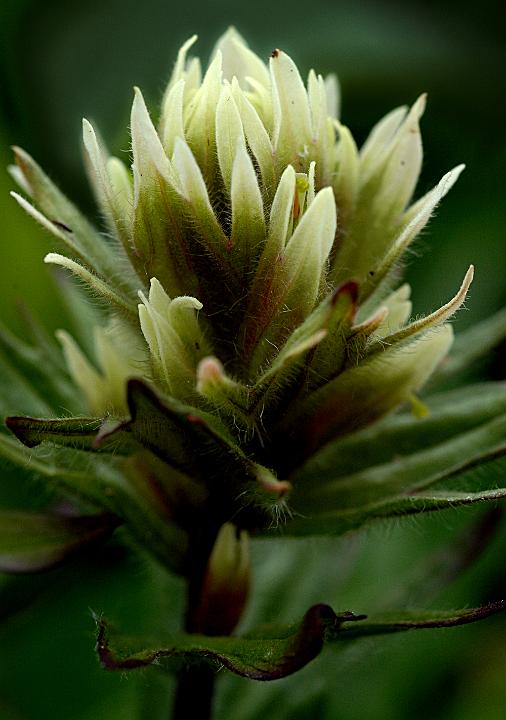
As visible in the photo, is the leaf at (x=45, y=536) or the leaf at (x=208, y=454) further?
the leaf at (x=45, y=536)

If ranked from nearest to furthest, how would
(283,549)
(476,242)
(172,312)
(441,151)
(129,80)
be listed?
(172,312), (283,549), (476,242), (441,151), (129,80)

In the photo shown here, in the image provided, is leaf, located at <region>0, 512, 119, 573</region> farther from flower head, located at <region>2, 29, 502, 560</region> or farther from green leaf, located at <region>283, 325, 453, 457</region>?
green leaf, located at <region>283, 325, 453, 457</region>

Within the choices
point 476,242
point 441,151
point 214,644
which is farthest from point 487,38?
point 214,644

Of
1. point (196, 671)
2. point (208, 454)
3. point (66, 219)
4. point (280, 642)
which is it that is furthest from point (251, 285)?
point (196, 671)

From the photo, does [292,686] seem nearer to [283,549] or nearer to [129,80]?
[283,549]

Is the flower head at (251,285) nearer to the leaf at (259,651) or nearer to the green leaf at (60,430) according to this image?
the green leaf at (60,430)

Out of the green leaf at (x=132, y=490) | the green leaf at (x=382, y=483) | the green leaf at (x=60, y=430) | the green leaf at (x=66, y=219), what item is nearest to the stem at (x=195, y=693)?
the green leaf at (x=132, y=490)
